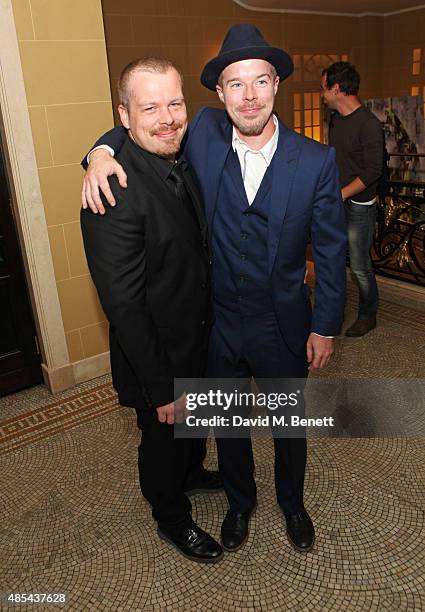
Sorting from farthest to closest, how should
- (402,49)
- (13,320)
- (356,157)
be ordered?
(402,49)
(356,157)
(13,320)

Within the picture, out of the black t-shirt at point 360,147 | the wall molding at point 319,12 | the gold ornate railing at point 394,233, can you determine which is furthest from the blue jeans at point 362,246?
the wall molding at point 319,12

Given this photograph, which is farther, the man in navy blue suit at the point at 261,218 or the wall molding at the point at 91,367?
the wall molding at the point at 91,367

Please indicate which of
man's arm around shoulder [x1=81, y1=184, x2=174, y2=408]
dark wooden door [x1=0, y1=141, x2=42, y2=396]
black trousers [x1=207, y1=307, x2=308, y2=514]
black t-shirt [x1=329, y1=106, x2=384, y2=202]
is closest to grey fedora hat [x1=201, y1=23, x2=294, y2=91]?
man's arm around shoulder [x1=81, y1=184, x2=174, y2=408]

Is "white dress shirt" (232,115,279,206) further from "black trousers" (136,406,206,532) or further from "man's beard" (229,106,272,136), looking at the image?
"black trousers" (136,406,206,532)

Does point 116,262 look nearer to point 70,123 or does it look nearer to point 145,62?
point 145,62

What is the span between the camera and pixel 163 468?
2.01 m

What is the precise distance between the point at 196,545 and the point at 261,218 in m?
1.34

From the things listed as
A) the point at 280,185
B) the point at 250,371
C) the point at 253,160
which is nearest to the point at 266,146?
the point at 253,160

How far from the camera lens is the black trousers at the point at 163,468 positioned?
6.45ft

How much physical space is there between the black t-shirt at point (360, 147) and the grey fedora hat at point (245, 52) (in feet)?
6.72

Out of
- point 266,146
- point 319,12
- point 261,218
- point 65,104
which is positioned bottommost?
point 261,218

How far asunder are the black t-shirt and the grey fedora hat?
6.72ft

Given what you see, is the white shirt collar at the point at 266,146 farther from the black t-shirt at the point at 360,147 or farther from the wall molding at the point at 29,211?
the black t-shirt at the point at 360,147

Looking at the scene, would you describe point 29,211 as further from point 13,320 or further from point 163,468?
point 163,468
